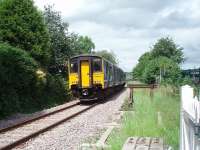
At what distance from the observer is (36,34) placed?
29.0 metres

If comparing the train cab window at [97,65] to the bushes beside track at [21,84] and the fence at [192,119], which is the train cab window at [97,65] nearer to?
the bushes beside track at [21,84]

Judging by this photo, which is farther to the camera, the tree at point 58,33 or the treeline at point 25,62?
the tree at point 58,33

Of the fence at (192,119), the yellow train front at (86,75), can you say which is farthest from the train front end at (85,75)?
the fence at (192,119)

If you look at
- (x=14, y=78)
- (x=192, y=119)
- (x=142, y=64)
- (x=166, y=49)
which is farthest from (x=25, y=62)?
(x=142, y=64)

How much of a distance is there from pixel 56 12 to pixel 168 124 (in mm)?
29752

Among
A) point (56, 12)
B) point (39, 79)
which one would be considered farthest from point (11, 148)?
→ point (56, 12)

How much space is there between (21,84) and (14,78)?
123 centimetres

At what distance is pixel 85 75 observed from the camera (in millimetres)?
30734

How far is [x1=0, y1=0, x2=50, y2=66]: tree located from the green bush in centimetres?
261

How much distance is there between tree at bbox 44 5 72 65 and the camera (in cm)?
3978

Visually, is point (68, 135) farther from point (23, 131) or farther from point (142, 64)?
point (142, 64)

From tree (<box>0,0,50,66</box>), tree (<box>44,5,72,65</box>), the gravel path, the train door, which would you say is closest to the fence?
the gravel path

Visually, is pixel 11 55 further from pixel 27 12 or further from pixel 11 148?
pixel 11 148

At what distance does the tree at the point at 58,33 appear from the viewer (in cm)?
3978
